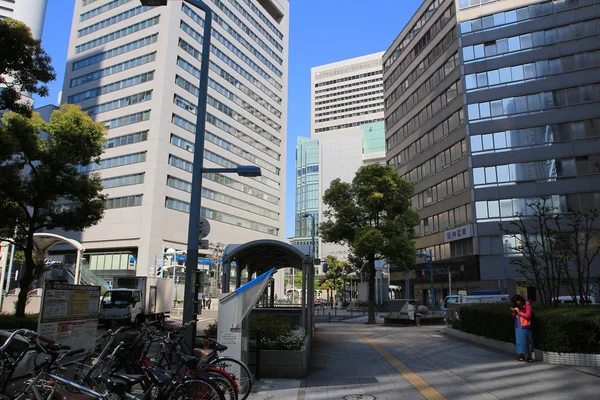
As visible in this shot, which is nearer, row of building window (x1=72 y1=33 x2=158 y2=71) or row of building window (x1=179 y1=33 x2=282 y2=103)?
row of building window (x1=72 y1=33 x2=158 y2=71)

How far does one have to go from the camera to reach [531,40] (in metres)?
39.3

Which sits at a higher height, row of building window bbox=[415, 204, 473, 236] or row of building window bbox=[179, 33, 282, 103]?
row of building window bbox=[179, 33, 282, 103]

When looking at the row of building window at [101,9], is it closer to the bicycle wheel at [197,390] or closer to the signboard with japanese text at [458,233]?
the signboard with japanese text at [458,233]

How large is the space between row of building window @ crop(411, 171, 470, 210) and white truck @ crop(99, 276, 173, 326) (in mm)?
25471

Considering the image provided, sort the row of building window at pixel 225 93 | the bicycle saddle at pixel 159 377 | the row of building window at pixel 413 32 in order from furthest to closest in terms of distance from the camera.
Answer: the row of building window at pixel 225 93
the row of building window at pixel 413 32
the bicycle saddle at pixel 159 377

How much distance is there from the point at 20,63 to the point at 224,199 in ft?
167

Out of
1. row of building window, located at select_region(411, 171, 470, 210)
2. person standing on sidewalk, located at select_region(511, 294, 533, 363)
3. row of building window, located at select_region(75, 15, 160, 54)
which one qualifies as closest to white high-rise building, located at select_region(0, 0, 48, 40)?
row of building window, located at select_region(75, 15, 160, 54)

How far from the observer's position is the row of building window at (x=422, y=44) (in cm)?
4491

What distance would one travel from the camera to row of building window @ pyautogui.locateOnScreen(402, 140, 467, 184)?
41.2 m

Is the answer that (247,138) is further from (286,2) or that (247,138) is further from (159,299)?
(159,299)

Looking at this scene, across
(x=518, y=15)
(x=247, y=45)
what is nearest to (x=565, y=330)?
(x=518, y=15)

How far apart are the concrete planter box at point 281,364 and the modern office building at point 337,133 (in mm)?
108140

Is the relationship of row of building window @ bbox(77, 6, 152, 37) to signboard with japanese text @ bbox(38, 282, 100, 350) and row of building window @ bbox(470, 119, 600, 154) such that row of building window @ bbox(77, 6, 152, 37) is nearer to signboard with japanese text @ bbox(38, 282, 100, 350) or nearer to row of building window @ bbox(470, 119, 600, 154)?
row of building window @ bbox(470, 119, 600, 154)

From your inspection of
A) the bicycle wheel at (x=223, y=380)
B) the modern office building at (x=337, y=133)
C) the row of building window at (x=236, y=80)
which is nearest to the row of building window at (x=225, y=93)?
the row of building window at (x=236, y=80)
